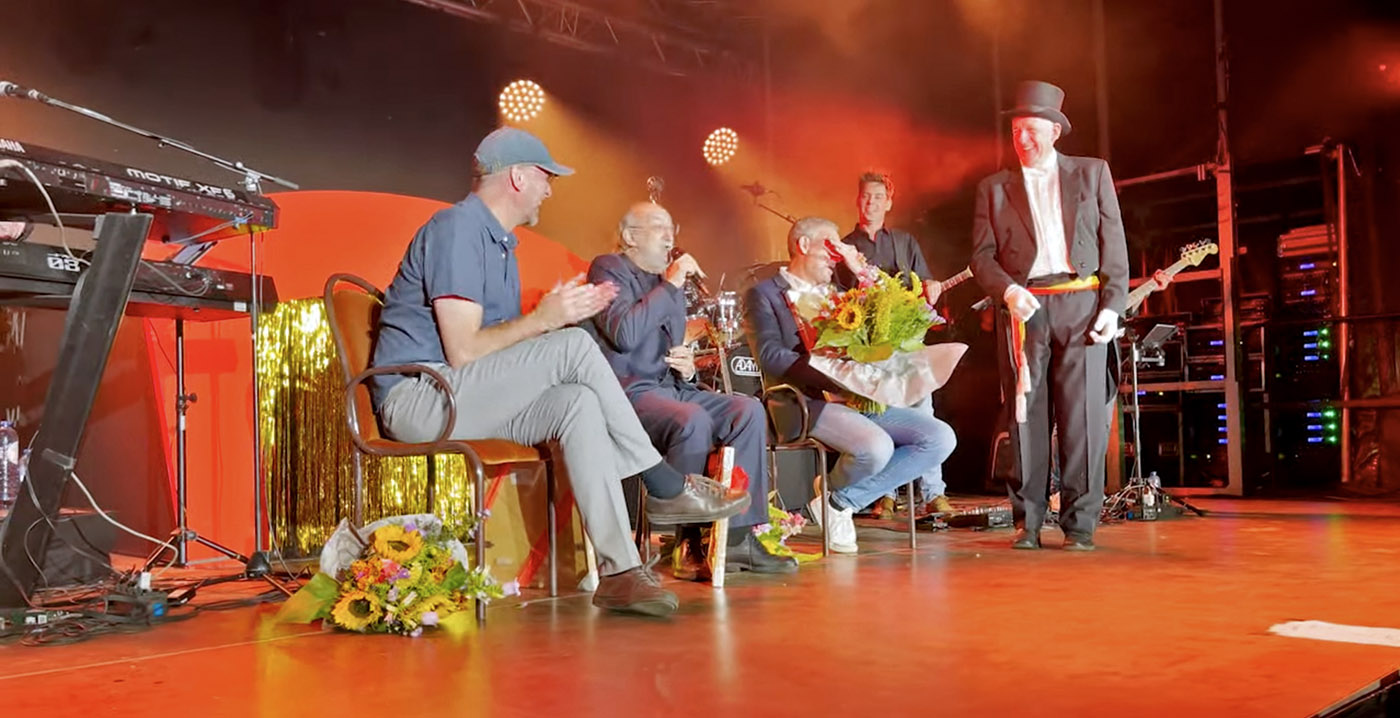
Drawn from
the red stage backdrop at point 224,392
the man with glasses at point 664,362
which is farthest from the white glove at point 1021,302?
the red stage backdrop at point 224,392

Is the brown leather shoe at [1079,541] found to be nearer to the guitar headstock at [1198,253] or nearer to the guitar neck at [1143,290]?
the guitar neck at [1143,290]

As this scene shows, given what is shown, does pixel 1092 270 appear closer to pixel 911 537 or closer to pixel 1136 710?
pixel 911 537

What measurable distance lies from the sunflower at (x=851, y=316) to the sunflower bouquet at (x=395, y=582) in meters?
1.79

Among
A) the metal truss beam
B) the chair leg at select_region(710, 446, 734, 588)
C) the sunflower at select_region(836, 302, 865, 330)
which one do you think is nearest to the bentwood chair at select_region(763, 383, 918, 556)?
the sunflower at select_region(836, 302, 865, 330)

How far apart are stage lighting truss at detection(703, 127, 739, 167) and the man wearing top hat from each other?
172 inches

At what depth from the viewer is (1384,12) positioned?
23.4 ft

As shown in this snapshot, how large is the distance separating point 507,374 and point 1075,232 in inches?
97.7

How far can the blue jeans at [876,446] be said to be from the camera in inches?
180

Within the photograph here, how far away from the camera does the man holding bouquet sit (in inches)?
180

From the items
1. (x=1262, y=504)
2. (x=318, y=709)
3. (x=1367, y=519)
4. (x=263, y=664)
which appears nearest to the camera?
(x=318, y=709)

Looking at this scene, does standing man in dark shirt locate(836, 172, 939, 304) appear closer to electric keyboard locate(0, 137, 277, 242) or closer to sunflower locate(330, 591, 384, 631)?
electric keyboard locate(0, 137, 277, 242)

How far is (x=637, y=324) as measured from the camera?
12.5ft

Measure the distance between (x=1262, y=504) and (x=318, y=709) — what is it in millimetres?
6043

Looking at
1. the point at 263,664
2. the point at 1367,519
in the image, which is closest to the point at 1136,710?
the point at 263,664
